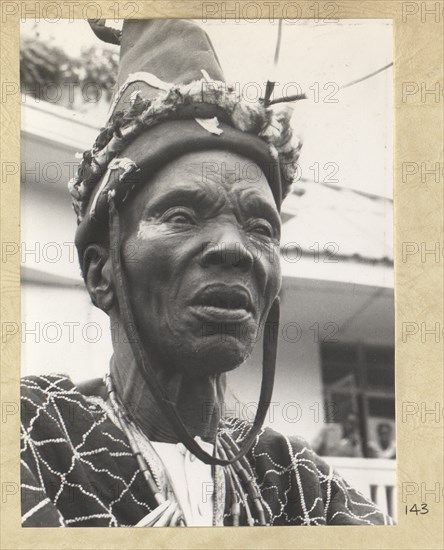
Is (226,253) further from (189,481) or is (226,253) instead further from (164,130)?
(189,481)

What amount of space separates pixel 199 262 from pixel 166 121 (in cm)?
70

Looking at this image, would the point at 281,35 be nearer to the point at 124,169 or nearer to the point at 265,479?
the point at 124,169

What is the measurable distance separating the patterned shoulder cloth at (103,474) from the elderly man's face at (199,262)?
0.44 metres

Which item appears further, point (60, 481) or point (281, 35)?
point (281, 35)

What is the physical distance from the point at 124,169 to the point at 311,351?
125 centimetres

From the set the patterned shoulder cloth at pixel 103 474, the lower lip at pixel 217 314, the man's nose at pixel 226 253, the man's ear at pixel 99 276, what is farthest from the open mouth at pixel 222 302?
the patterned shoulder cloth at pixel 103 474

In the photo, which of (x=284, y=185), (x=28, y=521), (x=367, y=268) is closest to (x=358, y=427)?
(x=367, y=268)

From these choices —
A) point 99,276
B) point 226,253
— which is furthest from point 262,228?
point 99,276

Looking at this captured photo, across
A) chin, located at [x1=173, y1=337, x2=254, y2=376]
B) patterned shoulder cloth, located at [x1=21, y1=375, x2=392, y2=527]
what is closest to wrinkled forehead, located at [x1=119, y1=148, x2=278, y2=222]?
chin, located at [x1=173, y1=337, x2=254, y2=376]

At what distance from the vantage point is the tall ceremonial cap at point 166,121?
6074 millimetres

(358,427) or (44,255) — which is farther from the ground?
(44,255)

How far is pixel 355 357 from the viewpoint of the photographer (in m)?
6.20

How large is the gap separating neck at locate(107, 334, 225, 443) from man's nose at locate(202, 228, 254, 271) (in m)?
0.54

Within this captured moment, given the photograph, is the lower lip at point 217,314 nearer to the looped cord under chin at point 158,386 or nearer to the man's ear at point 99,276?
the looped cord under chin at point 158,386
